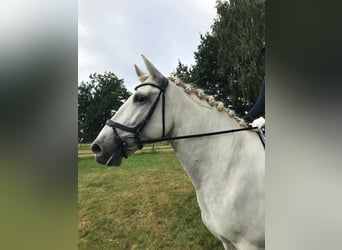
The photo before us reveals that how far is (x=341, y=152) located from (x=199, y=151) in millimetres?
840

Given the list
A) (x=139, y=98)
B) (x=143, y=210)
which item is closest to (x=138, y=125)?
(x=139, y=98)

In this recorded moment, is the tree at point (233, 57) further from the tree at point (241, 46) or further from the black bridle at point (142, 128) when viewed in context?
the black bridle at point (142, 128)

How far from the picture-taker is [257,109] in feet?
4.94

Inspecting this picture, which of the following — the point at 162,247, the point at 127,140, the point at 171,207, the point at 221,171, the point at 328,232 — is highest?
the point at 328,232

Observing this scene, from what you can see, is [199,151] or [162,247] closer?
[199,151]

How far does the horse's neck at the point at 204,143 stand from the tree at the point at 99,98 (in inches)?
16.4

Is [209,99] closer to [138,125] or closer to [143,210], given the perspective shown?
[138,125]

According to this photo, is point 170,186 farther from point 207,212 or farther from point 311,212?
point 311,212

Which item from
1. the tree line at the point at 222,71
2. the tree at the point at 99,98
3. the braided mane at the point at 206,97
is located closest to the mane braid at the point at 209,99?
the braided mane at the point at 206,97

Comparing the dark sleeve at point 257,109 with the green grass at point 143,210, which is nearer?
the dark sleeve at point 257,109

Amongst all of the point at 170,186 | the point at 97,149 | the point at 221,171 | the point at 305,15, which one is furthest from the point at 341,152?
the point at 170,186

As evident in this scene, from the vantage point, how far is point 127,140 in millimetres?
A: 1401

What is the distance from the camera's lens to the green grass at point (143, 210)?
1.83 m

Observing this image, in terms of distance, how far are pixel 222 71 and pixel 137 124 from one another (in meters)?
0.57
